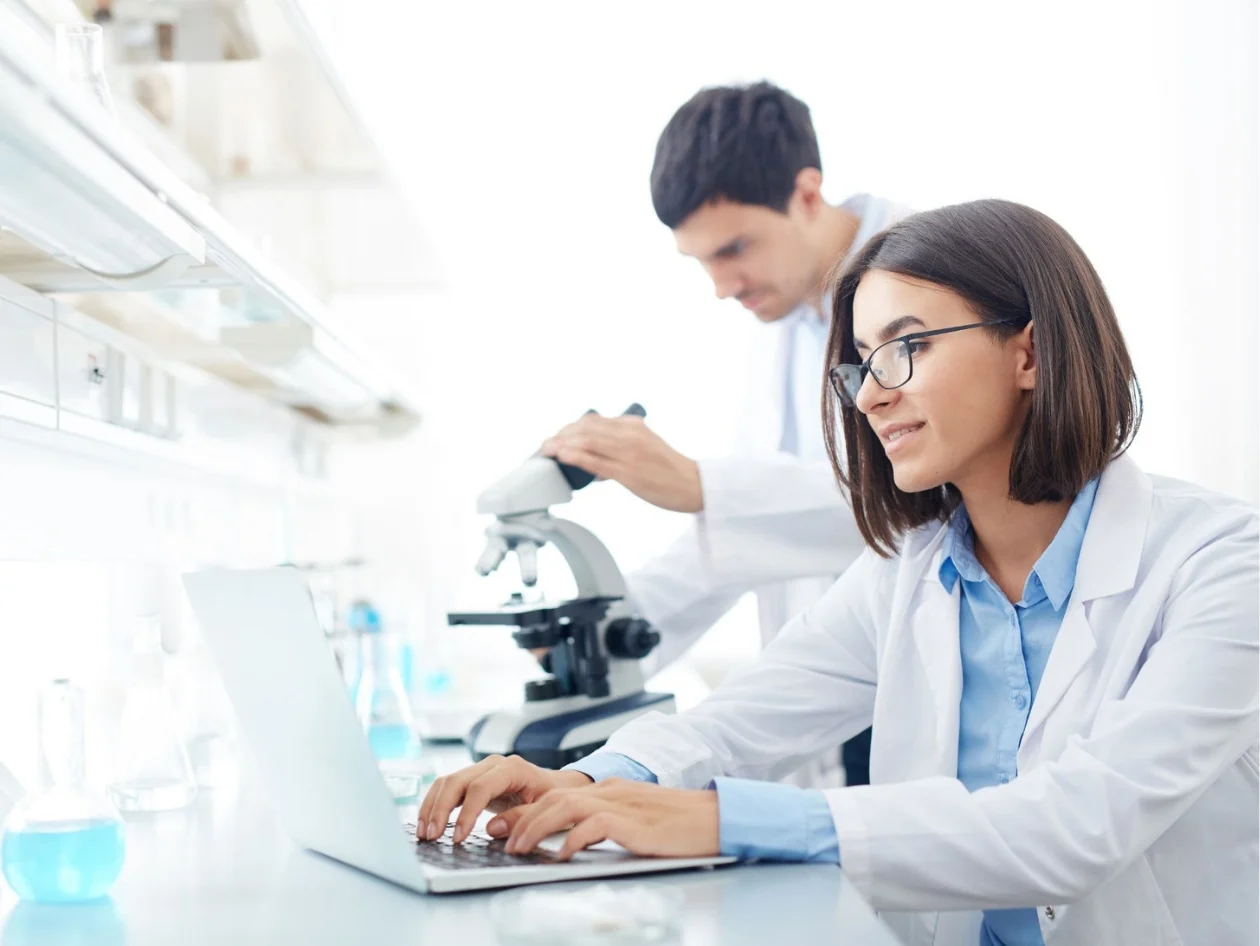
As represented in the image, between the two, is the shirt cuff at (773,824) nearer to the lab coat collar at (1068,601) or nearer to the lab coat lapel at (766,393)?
the lab coat collar at (1068,601)

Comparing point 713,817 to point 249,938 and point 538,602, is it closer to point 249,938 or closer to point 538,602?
point 249,938

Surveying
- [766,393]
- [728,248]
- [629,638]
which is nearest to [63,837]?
[629,638]

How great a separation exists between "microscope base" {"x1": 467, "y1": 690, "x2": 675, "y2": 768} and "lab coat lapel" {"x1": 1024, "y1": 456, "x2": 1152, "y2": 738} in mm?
493

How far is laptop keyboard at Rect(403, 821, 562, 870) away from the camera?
37.2 inches

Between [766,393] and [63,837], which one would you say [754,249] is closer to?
[766,393]

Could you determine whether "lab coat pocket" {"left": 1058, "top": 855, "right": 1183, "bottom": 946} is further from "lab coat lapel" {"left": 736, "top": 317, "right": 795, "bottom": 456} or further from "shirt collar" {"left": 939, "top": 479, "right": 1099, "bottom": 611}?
"lab coat lapel" {"left": 736, "top": 317, "right": 795, "bottom": 456}

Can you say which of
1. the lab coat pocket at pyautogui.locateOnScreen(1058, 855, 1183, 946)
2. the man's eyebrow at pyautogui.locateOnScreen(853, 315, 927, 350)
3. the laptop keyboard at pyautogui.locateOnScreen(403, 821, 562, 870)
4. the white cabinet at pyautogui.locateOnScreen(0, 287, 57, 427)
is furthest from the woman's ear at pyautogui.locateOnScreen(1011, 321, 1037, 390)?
the white cabinet at pyautogui.locateOnScreen(0, 287, 57, 427)

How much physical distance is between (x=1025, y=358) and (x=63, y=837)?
1.02 metres

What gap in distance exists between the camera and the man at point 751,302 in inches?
79.7

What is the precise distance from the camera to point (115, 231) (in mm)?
1136

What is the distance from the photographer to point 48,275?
141 cm

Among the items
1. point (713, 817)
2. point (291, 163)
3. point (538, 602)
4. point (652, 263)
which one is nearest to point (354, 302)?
point (652, 263)

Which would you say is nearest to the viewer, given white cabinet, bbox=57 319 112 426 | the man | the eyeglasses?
the eyeglasses

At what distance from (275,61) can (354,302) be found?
1973mm
